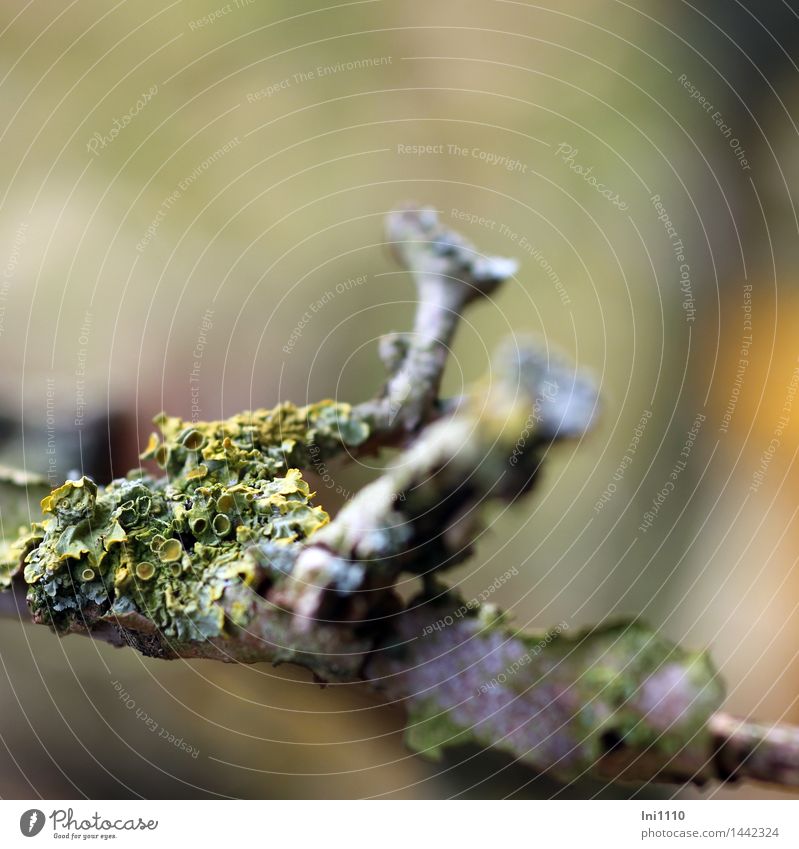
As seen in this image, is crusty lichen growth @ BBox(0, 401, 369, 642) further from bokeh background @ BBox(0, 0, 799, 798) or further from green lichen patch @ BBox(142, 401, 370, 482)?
A: bokeh background @ BBox(0, 0, 799, 798)

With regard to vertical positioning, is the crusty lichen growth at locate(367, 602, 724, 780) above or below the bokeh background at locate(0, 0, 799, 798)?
below

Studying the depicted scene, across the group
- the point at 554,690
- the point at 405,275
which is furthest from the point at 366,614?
the point at 405,275

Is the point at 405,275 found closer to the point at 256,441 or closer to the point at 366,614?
the point at 256,441

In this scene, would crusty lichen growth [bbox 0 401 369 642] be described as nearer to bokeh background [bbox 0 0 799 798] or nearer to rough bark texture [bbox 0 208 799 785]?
rough bark texture [bbox 0 208 799 785]

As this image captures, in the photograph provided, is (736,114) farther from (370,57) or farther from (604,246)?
(370,57)

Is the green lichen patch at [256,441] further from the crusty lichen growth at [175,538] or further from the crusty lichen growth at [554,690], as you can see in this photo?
the crusty lichen growth at [554,690]

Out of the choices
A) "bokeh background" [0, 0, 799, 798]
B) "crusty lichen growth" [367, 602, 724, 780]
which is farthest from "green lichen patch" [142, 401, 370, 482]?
"bokeh background" [0, 0, 799, 798]

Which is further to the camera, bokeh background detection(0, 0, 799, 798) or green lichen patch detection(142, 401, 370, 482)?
bokeh background detection(0, 0, 799, 798)

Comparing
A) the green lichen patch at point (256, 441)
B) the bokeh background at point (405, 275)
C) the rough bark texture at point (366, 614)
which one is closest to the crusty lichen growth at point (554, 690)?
the rough bark texture at point (366, 614)

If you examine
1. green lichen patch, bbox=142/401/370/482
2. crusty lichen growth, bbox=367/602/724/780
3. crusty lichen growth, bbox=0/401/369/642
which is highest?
green lichen patch, bbox=142/401/370/482
